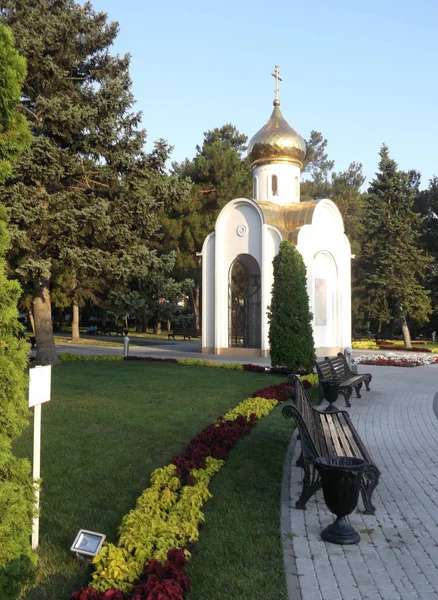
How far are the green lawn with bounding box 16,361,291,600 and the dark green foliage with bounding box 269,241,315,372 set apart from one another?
2948 millimetres

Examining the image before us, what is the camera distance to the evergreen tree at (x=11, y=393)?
11.4ft

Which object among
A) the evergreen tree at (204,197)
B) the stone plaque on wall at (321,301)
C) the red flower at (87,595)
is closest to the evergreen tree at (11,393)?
the red flower at (87,595)

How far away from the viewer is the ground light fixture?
13.5ft

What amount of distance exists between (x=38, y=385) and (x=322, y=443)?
3.34 meters

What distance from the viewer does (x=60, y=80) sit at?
18.8 meters

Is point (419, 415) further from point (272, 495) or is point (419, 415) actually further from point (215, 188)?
point (215, 188)

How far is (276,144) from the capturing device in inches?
1024

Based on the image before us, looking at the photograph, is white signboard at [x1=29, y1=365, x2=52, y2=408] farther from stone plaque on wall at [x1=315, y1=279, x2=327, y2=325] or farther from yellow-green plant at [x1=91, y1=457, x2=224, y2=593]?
stone plaque on wall at [x1=315, y1=279, x2=327, y2=325]

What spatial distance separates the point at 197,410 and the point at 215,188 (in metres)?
31.0

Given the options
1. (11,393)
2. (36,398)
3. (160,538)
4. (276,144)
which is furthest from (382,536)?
(276,144)

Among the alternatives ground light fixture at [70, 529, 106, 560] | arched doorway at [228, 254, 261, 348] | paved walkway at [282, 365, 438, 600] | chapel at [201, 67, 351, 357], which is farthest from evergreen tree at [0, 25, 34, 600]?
arched doorway at [228, 254, 261, 348]

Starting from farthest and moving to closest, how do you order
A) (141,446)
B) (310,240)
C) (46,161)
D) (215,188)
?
(215,188) < (310,240) < (46,161) < (141,446)

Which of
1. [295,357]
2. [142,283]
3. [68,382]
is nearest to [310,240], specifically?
[142,283]

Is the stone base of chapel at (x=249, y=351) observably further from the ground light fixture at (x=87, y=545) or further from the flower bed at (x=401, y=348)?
the ground light fixture at (x=87, y=545)
